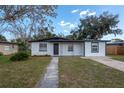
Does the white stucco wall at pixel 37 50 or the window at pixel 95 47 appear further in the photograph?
the white stucco wall at pixel 37 50

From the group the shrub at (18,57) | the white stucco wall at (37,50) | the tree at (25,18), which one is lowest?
the shrub at (18,57)

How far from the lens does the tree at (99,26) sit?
139 ft

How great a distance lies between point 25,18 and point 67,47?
528 inches

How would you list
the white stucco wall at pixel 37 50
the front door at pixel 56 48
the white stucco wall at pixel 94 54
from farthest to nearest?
the front door at pixel 56 48 → the white stucco wall at pixel 37 50 → the white stucco wall at pixel 94 54

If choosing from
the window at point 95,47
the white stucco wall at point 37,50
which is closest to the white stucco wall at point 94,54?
the window at point 95,47

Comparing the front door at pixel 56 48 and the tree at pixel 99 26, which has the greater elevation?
the tree at pixel 99 26

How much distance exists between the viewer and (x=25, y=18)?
17688mm

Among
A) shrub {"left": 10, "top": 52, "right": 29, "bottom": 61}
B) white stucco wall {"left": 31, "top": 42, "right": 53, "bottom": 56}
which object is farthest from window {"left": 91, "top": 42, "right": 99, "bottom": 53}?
shrub {"left": 10, "top": 52, "right": 29, "bottom": 61}

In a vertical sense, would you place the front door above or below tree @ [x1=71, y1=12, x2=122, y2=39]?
below

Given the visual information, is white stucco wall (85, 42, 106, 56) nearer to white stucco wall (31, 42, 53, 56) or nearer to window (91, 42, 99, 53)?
window (91, 42, 99, 53)

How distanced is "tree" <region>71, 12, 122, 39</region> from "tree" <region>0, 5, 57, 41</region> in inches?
1027

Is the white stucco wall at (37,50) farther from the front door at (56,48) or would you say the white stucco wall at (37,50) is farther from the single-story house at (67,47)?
the front door at (56,48)

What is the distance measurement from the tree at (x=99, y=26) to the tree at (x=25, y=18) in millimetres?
26088

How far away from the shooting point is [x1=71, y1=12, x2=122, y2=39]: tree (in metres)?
42.3
